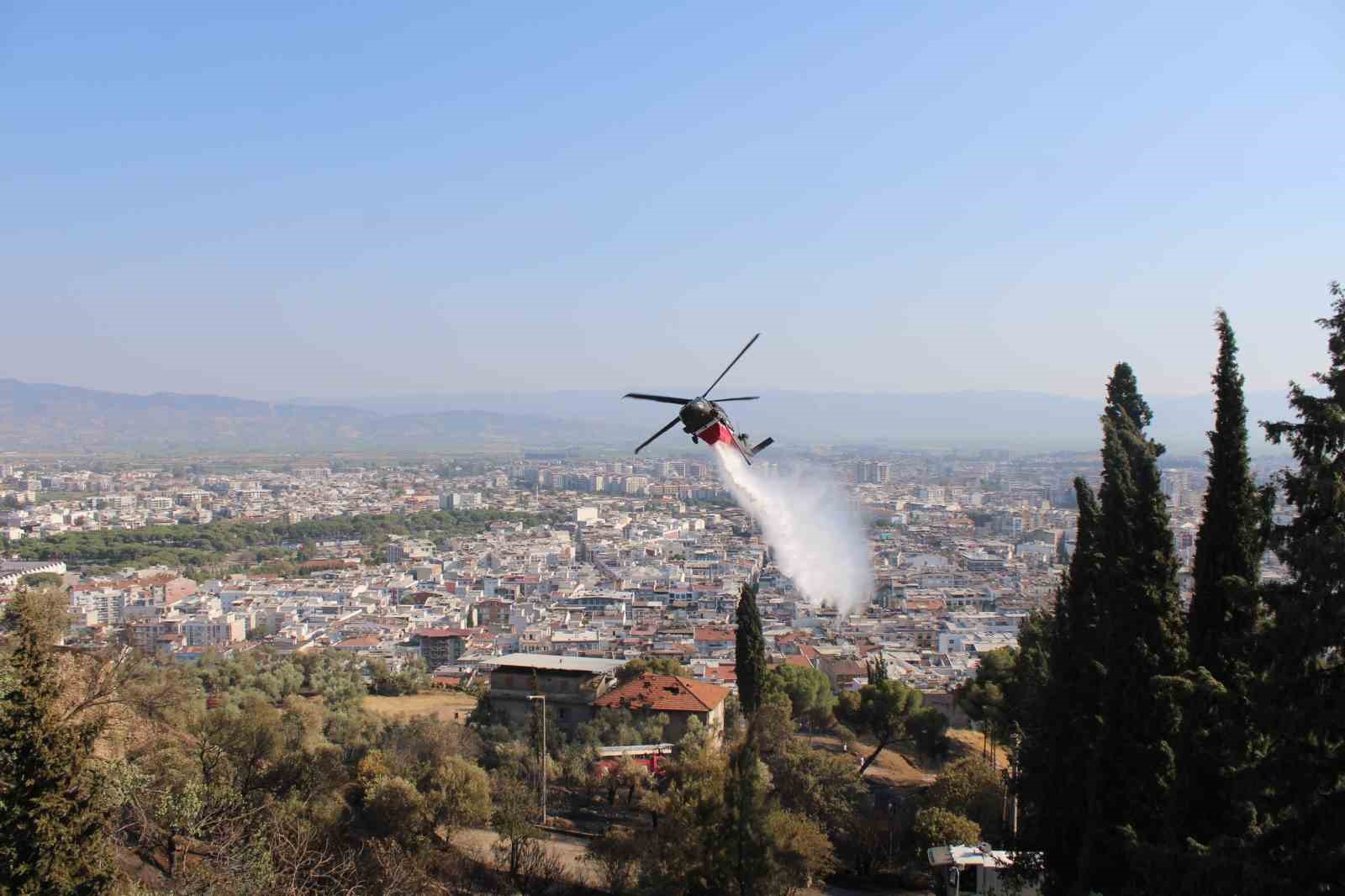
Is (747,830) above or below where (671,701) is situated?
above

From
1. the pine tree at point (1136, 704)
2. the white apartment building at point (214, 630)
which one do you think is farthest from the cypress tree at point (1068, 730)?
the white apartment building at point (214, 630)

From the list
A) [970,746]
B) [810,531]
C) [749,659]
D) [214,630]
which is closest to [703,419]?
[749,659]

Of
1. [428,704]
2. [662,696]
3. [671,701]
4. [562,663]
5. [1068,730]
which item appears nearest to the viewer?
[1068,730]

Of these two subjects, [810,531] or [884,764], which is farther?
[810,531]

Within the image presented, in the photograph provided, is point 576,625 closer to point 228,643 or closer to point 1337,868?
point 228,643

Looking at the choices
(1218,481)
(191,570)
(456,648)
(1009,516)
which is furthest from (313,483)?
(1218,481)

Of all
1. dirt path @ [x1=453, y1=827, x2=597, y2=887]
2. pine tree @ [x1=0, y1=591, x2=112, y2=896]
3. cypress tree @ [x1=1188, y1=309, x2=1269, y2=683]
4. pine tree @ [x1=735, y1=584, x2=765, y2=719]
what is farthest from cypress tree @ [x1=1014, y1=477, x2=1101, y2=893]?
pine tree @ [x1=735, y1=584, x2=765, y2=719]

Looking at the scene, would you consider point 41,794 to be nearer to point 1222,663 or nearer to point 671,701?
point 1222,663

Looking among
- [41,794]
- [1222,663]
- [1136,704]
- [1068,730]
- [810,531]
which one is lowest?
[810,531]
